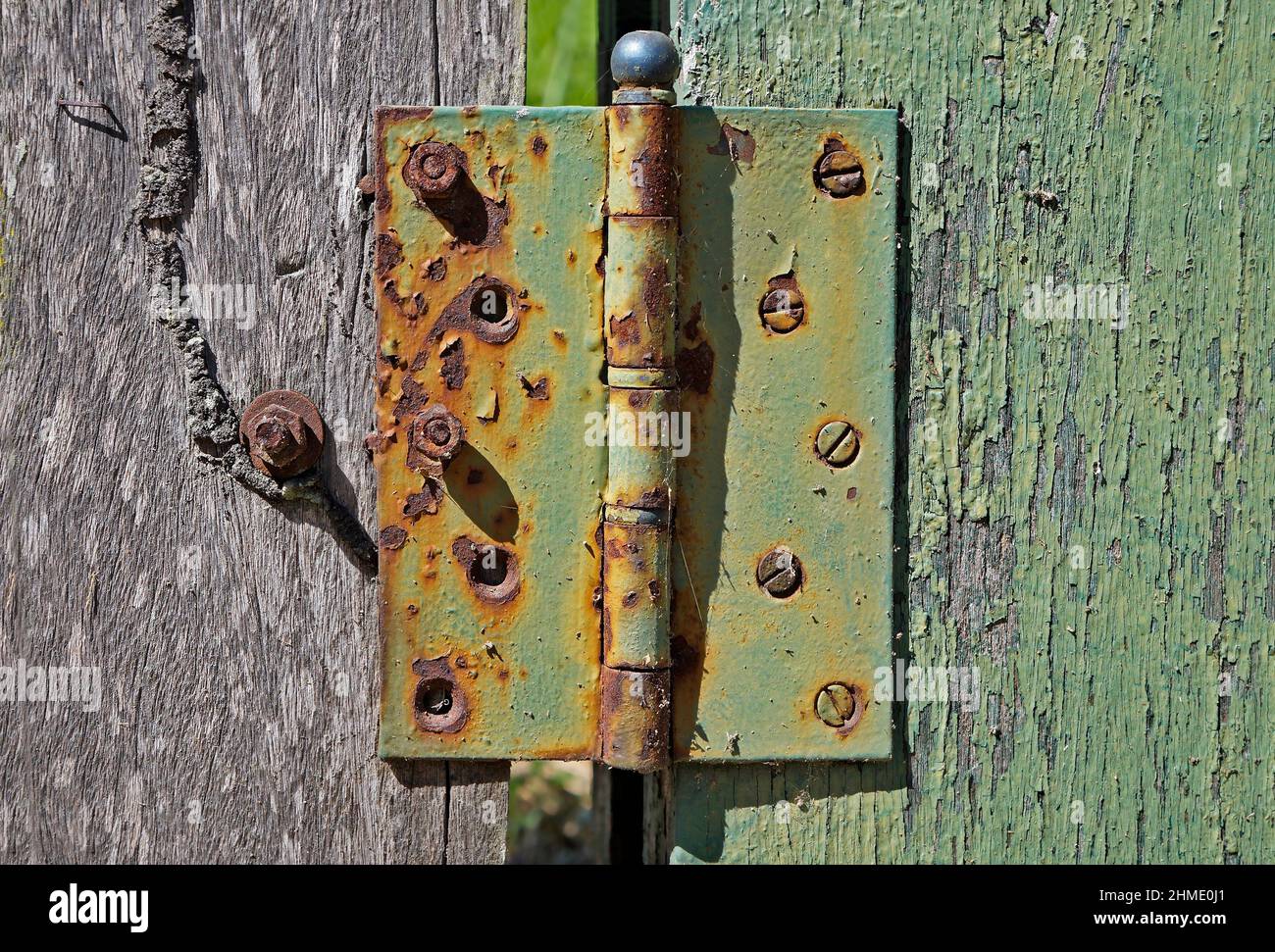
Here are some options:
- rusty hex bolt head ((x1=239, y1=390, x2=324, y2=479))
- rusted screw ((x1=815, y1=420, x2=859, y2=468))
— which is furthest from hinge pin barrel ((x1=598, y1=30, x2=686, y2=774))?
rusty hex bolt head ((x1=239, y1=390, x2=324, y2=479))

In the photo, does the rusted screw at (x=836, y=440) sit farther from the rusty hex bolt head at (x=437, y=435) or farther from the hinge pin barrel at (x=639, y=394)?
the rusty hex bolt head at (x=437, y=435)

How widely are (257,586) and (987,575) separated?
0.63 metres

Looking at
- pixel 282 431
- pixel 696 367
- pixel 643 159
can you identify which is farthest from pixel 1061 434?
pixel 282 431

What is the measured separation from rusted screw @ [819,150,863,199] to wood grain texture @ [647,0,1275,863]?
0.18 ft

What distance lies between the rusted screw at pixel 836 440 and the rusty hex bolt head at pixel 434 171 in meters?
0.36

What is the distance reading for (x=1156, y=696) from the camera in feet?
2.87

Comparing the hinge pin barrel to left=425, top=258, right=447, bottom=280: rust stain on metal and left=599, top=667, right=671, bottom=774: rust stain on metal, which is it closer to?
left=599, top=667, right=671, bottom=774: rust stain on metal

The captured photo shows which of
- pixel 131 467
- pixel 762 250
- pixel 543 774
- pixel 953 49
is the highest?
pixel 953 49

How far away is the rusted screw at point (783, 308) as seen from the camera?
Answer: 83cm

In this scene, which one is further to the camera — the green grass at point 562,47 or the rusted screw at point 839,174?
the green grass at point 562,47

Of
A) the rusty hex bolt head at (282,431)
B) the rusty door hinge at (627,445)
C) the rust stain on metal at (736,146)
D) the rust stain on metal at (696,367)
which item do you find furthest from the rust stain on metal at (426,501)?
the rust stain on metal at (736,146)

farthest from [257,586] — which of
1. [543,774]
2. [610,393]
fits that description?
[543,774]

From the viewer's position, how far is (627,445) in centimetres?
80

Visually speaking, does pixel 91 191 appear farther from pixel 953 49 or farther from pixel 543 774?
pixel 543 774
